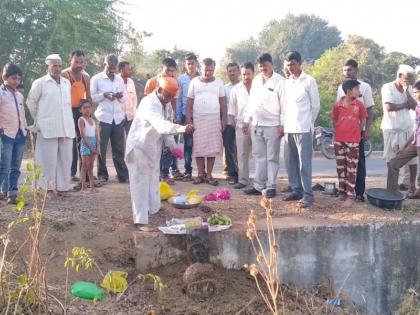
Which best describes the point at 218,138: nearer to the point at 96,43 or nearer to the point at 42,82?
the point at 42,82

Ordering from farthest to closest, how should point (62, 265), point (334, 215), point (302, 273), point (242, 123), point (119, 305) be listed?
point (242, 123), point (334, 215), point (302, 273), point (62, 265), point (119, 305)

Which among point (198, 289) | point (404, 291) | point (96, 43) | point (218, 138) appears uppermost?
point (96, 43)

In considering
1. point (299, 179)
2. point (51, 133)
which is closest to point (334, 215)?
point (299, 179)

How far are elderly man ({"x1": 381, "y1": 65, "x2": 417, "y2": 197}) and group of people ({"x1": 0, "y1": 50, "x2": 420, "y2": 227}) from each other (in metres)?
0.01

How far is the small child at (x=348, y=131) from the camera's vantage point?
6.99 m

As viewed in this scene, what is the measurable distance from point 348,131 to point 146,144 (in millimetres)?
2754

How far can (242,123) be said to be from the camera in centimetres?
802

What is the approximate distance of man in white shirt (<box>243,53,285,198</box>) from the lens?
7.39 m

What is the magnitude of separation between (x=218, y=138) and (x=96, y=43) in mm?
9288

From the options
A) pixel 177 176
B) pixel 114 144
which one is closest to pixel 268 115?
pixel 177 176

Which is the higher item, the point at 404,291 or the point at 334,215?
the point at 334,215

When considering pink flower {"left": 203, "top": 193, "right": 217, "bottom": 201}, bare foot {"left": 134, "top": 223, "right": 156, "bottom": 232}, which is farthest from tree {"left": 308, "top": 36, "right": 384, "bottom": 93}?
bare foot {"left": 134, "top": 223, "right": 156, "bottom": 232}

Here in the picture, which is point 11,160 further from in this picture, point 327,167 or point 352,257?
point 327,167

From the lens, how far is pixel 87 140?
7441mm
